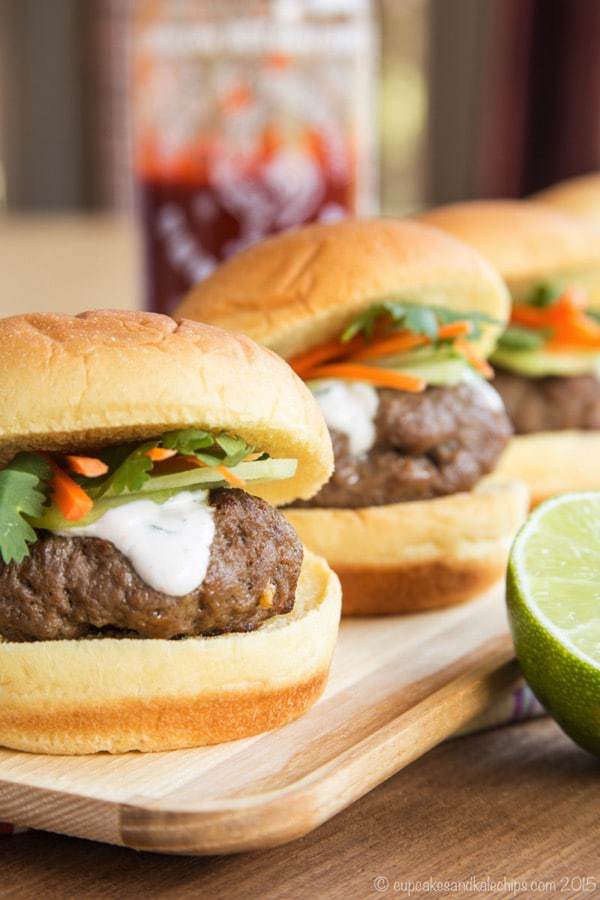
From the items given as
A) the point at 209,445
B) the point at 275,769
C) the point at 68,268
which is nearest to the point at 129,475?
the point at 209,445

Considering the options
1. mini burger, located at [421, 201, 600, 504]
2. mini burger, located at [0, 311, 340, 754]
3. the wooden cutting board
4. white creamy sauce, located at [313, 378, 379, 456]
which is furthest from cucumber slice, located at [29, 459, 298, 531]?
mini burger, located at [421, 201, 600, 504]

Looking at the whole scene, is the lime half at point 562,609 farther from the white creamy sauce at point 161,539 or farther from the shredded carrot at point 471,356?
the shredded carrot at point 471,356

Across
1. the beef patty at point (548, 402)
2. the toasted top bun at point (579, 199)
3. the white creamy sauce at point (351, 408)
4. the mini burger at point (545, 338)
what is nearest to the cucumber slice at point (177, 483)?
the white creamy sauce at point (351, 408)

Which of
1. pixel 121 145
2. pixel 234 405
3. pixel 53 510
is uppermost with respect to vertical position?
pixel 234 405

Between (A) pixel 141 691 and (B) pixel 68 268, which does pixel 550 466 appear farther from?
(B) pixel 68 268

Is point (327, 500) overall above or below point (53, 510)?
below

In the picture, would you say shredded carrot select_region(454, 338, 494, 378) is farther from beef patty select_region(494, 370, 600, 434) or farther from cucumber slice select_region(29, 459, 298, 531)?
cucumber slice select_region(29, 459, 298, 531)

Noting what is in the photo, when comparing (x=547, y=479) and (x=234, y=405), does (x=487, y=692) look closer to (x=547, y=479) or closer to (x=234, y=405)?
(x=234, y=405)

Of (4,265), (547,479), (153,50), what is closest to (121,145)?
(4,265)
